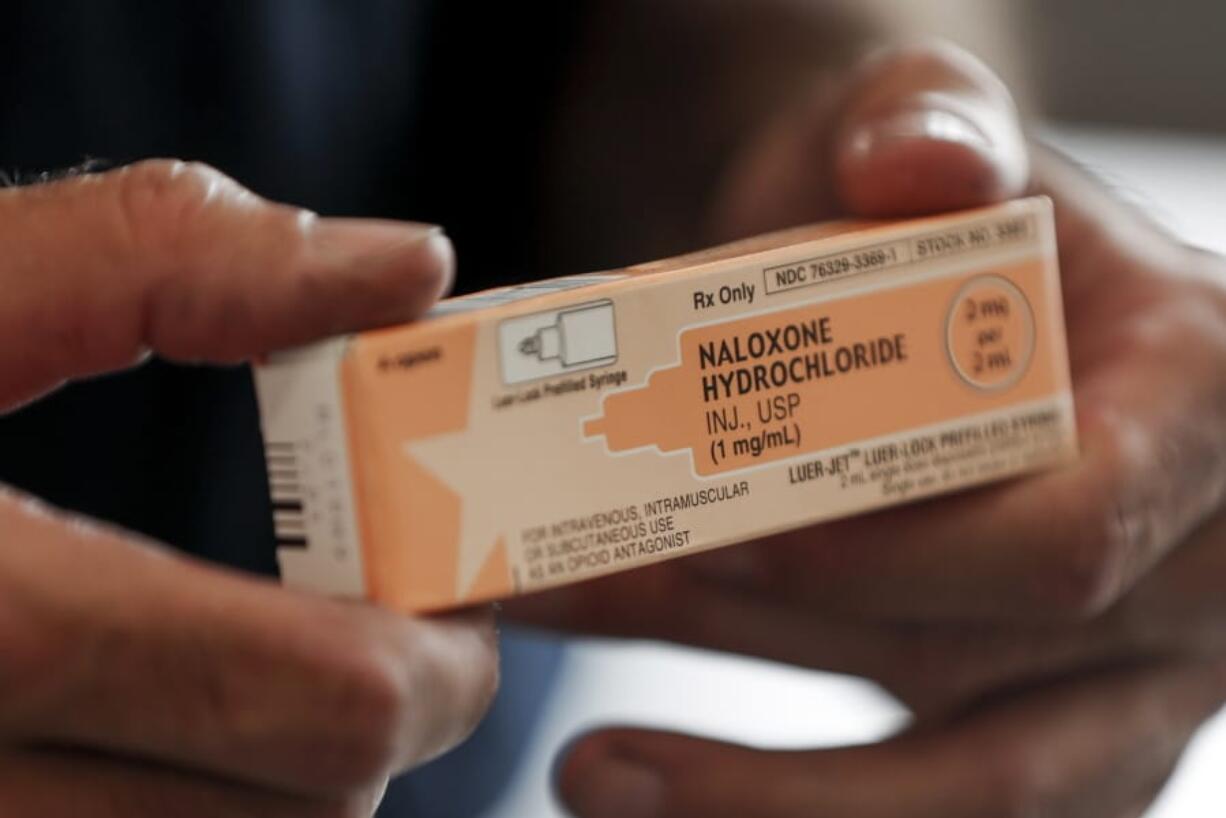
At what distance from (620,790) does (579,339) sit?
274 millimetres

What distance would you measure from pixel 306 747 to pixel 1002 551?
287mm

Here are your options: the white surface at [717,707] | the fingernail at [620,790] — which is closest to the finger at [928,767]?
the fingernail at [620,790]

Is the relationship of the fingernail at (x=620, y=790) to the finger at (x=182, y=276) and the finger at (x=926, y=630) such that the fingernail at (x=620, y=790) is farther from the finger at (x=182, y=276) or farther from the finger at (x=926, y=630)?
the finger at (x=182, y=276)

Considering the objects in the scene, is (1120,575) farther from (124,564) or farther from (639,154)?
(639,154)

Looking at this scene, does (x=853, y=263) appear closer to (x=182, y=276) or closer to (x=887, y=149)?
(x=887, y=149)

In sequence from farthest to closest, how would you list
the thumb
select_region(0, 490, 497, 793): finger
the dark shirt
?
the dark shirt → the thumb → select_region(0, 490, 497, 793): finger

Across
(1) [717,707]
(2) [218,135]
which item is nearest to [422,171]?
(2) [218,135]

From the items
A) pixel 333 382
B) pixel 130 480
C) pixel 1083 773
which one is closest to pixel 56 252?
pixel 333 382

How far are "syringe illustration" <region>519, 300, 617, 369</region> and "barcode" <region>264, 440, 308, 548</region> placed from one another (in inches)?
3.1

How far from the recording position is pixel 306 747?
342 mm

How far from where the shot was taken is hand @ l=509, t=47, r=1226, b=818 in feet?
1.59

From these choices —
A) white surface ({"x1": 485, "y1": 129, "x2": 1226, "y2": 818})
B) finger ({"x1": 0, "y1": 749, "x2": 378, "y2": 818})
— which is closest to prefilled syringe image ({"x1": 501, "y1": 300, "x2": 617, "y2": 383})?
finger ({"x1": 0, "y1": 749, "x2": 378, "y2": 818})

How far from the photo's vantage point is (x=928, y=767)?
0.55 metres

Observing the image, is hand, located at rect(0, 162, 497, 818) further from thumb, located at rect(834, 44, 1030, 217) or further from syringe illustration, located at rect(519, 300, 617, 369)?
thumb, located at rect(834, 44, 1030, 217)
